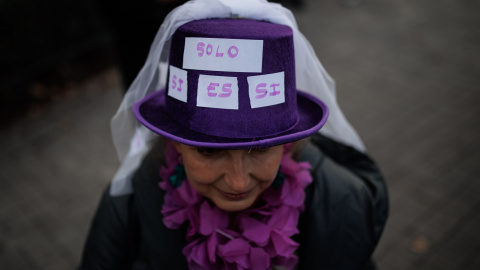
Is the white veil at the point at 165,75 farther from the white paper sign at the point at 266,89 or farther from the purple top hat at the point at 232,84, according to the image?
the white paper sign at the point at 266,89

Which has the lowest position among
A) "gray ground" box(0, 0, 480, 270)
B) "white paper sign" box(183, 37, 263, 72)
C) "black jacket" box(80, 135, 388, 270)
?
"gray ground" box(0, 0, 480, 270)

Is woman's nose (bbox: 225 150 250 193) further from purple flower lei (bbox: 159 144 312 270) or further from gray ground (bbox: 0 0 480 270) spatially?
gray ground (bbox: 0 0 480 270)

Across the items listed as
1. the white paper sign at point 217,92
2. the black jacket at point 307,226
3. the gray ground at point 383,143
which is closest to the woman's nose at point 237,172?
the white paper sign at point 217,92

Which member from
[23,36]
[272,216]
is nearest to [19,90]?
[23,36]

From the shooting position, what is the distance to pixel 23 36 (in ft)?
15.1

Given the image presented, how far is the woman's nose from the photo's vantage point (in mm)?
1274

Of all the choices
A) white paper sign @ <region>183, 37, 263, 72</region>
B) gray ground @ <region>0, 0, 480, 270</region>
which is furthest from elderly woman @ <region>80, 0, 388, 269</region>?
gray ground @ <region>0, 0, 480, 270</region>

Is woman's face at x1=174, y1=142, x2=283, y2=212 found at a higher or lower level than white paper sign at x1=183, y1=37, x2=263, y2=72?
lower

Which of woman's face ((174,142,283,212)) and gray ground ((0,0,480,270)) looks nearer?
woman's face ((174,142,283,212))

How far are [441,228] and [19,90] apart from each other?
450 cm

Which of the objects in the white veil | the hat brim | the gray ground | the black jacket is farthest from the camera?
the gray ground

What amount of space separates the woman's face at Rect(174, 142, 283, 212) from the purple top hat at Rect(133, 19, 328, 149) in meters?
0.08

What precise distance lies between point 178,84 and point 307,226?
31.7 inches

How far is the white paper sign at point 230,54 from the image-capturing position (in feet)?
3.93
